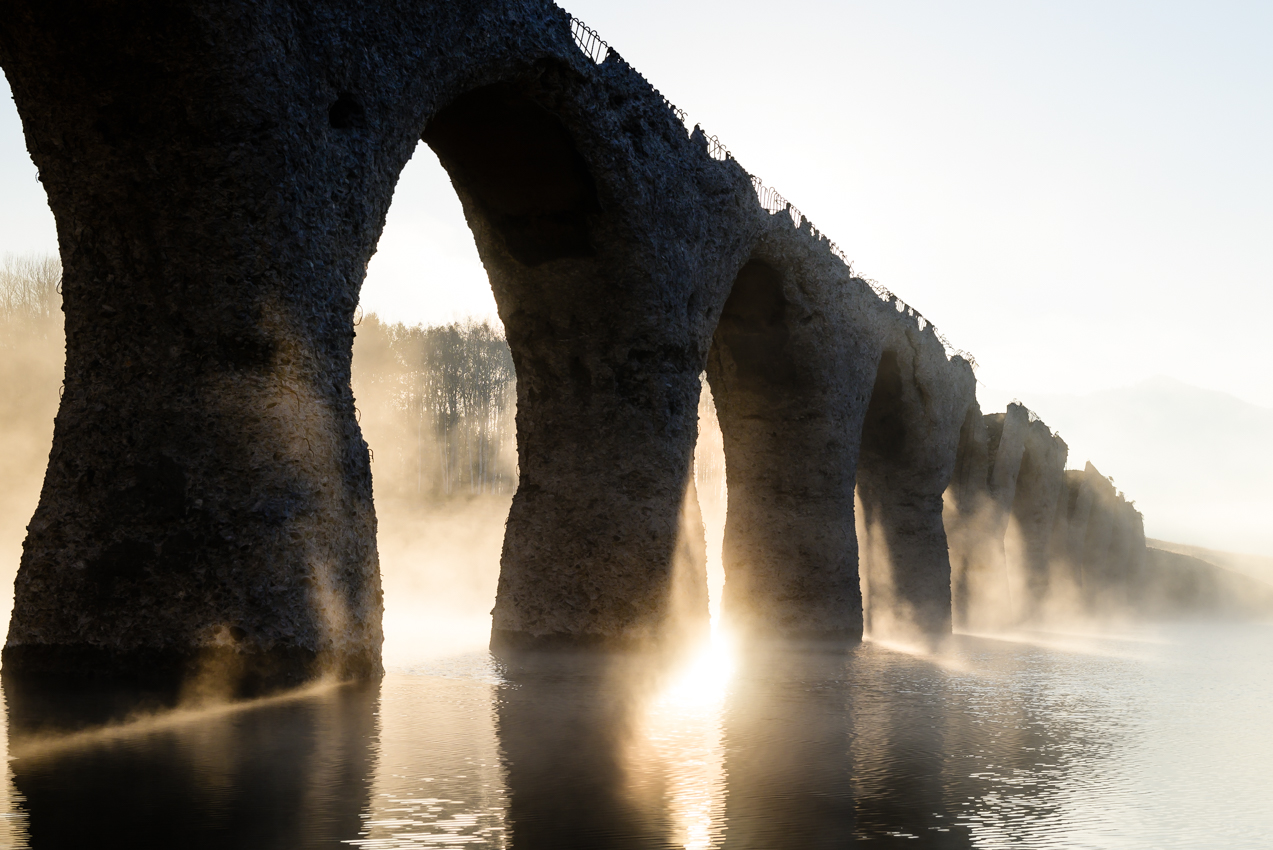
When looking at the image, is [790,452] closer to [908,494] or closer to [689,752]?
[908,494]

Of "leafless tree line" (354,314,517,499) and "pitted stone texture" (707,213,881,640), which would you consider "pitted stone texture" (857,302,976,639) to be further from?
"leafless tree line" (354,314,517,499)

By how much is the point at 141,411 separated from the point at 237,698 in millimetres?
1390

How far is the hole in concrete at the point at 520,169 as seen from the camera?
299 inches

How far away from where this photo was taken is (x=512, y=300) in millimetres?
8852

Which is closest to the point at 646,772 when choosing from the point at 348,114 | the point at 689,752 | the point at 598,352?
the point at 689,752

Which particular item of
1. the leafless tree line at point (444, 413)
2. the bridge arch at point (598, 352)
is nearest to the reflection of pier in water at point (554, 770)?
the bridge arch at point (598, 352)

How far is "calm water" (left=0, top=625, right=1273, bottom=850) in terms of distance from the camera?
2.82 metres

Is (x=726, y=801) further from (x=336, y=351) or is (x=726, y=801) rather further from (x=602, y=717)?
(x=336, y=351)

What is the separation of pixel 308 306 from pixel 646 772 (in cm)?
295

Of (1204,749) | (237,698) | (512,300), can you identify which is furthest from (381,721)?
(512,300)

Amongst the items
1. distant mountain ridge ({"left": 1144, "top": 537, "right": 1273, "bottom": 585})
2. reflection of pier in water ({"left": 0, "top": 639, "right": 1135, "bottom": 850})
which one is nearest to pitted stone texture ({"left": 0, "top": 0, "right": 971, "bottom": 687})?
reflection of pier in water ({"left": 0, "top": 639, "right": 1135, "bottom": 850})

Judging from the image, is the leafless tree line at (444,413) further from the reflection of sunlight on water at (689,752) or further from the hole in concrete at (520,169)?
the reflection of sunlight on water at (689,752)

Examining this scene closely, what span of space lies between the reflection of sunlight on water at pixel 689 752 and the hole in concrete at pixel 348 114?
3.30 metres

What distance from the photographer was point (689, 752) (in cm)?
398
